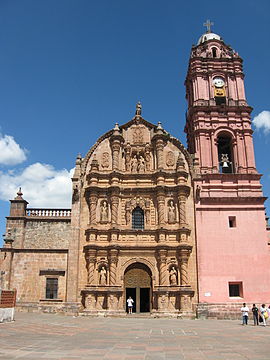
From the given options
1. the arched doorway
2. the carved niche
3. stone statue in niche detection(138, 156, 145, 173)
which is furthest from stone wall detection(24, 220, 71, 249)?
stone statue in niche detection(138, 156, 145, 173)

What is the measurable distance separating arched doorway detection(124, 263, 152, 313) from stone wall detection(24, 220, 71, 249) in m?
5.61

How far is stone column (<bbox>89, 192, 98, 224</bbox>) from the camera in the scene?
93.2ft

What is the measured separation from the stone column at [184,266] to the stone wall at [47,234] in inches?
358

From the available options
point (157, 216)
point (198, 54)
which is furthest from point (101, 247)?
point (198, 54)

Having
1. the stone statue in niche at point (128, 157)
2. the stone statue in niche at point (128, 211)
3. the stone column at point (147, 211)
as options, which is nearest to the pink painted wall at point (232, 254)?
the stone column at point (147, 211)

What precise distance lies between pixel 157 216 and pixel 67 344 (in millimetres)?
17554

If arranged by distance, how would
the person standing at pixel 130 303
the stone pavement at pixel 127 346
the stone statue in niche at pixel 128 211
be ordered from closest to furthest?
the stone pavement at pixel 127 346, the person standing at pixel 130 303, the stone statue in niche at pixel 128 211

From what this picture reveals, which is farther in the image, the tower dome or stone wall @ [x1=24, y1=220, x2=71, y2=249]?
the tower dome

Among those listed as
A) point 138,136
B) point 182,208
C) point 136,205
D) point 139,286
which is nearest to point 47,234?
point 136,205

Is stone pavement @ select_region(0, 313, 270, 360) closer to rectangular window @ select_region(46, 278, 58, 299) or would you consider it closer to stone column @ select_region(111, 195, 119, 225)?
rectangular window @ select_region(46, 278, 58, 299)

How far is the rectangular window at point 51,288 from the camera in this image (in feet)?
88.3

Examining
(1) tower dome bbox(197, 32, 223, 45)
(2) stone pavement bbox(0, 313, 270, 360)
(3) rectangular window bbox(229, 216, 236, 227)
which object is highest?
(1) tower dome bbox(197, 32, 223, 45)

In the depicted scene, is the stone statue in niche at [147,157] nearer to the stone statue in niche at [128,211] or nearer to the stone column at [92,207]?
the stone statue in niche at [128,211]

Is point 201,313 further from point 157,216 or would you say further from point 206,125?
point 206,125
